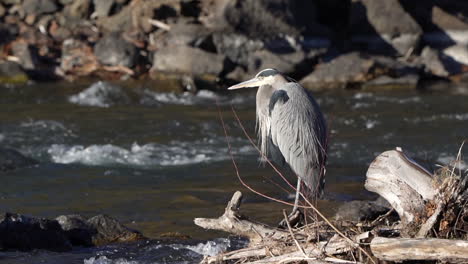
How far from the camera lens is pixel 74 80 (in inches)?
646

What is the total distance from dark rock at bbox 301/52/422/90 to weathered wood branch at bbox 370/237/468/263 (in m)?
11.8

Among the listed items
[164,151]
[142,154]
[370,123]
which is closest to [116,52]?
[370,123]

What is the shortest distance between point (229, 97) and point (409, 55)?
5.15 meters

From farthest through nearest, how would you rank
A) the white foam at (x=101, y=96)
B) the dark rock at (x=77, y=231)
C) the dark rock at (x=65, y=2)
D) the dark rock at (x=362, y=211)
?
the dark rock at (x=65, y=2) < the white foam at (x=101, y=96) < the dark rock at (x=362, y=211) < the dark rock at (x=77, y=231)

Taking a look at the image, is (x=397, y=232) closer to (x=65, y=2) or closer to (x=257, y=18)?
(x=257, y=18)

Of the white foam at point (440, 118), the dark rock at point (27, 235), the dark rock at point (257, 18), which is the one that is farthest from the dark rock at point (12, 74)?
the dark rock at point (27, 235)

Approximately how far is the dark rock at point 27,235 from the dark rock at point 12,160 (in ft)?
10.1

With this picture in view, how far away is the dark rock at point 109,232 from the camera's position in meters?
6.22

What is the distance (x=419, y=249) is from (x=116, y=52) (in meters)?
13.2

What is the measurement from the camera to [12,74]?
15.9 m

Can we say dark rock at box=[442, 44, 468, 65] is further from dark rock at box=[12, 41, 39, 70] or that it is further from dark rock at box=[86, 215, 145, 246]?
dark rock at box=[86, 215, 145, 246]

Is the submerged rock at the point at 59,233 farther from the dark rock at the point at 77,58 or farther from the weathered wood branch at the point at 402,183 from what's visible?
the dark rock at the point at 77,58

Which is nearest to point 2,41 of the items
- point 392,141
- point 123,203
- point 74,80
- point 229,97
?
point 74,80

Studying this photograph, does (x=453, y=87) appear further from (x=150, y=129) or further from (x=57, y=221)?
(x=57, y=221)
